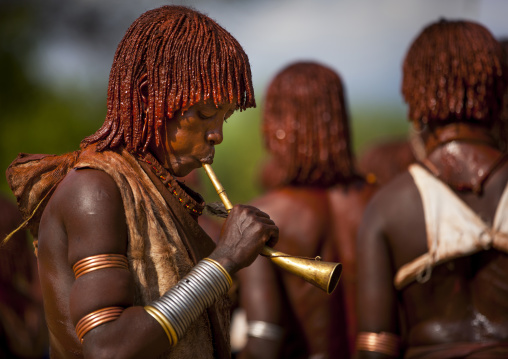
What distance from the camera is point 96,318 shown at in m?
2.19

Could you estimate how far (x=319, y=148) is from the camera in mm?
5137

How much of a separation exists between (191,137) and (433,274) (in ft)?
6.09

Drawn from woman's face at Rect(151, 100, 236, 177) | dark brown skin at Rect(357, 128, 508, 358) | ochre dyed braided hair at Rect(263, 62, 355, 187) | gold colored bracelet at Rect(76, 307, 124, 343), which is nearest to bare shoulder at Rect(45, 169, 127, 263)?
gold colored bracelet at Rect(76, 307, 124, 343)

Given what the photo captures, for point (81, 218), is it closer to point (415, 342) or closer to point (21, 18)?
point (415, 342)

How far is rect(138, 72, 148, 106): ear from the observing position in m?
2.54

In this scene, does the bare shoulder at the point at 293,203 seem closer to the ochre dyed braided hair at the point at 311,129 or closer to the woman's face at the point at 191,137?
the ochre dyed braided hair at the point at 311,129

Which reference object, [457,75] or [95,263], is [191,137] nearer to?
[95,263]

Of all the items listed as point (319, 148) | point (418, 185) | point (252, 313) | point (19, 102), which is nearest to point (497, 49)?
point (418, 185)

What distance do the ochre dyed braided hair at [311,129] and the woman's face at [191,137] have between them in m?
2.48

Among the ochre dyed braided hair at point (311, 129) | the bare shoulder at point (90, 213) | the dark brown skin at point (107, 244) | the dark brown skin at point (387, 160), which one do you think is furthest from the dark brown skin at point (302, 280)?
the dark brown skin at point (387, 160)

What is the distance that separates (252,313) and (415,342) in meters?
1.17

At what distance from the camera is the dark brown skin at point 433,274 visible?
150 inches

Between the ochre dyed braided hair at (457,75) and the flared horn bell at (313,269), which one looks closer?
the flared horn bell at (313,269)

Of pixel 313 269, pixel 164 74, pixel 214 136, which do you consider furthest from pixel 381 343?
pixel 164 74
